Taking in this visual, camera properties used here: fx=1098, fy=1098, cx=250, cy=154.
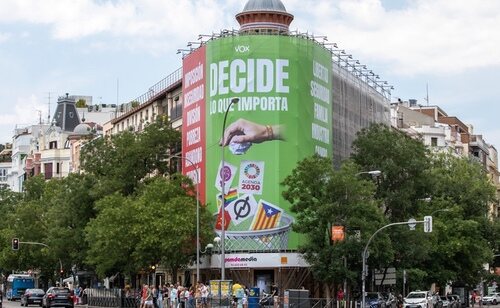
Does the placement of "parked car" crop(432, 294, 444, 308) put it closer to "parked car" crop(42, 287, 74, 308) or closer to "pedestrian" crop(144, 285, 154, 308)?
"pedestrian" crop(144, 285, 154, 308)

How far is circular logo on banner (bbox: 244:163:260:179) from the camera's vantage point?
87750mm

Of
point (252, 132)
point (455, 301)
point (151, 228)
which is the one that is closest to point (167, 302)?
point (151, 228)

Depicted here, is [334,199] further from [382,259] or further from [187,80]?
[187,80]

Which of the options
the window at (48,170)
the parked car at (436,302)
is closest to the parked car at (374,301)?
the parked car at (436,302)

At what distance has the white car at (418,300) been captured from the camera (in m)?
81.4

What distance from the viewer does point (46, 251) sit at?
10800cm

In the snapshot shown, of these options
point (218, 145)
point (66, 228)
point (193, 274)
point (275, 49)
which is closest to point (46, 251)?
point (66, 228)

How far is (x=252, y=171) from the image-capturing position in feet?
288

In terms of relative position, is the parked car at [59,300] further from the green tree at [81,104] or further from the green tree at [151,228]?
the green tree at [81,104]

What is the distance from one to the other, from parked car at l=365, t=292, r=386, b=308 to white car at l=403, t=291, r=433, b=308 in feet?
6.86

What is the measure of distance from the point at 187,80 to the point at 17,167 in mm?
104998

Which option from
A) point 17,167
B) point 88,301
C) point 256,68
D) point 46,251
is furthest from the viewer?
point 17,167

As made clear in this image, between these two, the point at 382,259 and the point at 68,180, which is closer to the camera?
the point at 382,259

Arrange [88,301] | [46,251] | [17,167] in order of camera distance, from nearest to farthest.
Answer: [88,301], [46,251], [17,167]
